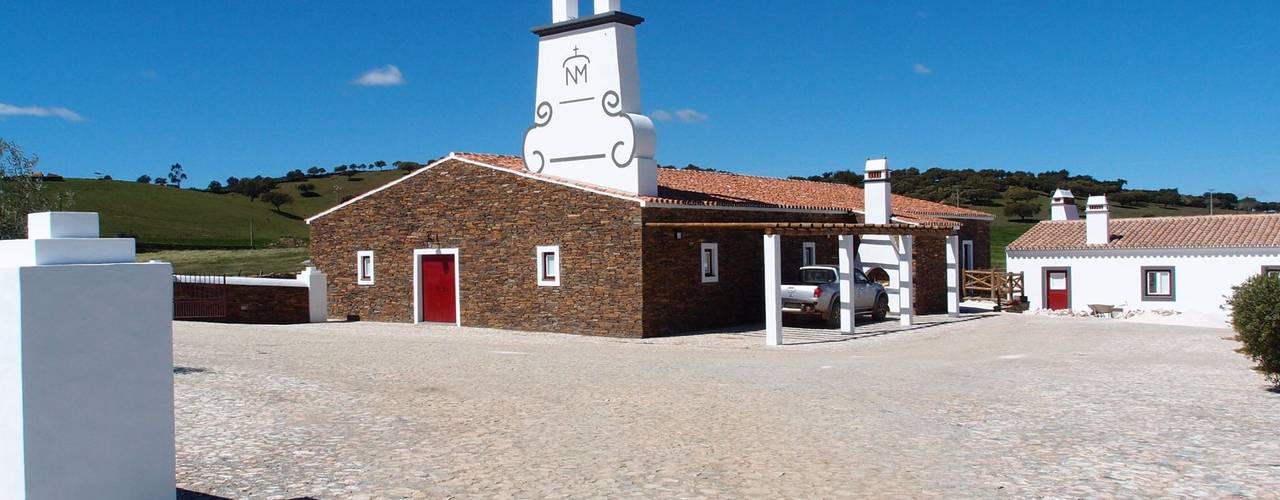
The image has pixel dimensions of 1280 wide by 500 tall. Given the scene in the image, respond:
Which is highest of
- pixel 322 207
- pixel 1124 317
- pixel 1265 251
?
pixel 322 207

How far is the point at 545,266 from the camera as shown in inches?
882

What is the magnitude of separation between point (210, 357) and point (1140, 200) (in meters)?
102

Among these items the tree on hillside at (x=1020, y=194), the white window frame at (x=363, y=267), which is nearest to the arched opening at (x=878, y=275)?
the white window frame at (x=363, y=267)

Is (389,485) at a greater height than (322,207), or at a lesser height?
lesser

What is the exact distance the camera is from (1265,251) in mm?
27859

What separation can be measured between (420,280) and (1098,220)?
69.9ft

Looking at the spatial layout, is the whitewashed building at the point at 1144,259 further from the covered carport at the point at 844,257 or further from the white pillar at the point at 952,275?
the covered carport at the point at 844,257

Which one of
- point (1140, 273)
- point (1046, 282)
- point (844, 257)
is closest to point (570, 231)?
point (844, 257)

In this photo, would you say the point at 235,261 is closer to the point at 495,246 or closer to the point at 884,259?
the point at 495,246

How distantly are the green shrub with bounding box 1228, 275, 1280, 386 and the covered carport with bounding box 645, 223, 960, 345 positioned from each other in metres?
8.45

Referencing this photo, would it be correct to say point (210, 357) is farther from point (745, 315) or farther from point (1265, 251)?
point (1265, 251)

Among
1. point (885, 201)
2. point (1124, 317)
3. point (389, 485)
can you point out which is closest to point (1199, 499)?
point (389, 485)

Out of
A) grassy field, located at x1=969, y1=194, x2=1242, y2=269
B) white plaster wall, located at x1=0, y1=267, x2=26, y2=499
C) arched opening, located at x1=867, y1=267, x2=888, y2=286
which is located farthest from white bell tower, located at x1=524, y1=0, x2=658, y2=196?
grassy field, located at x1=969, y1=194, x2=1242, y2=269

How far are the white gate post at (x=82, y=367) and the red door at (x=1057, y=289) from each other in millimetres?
30753
